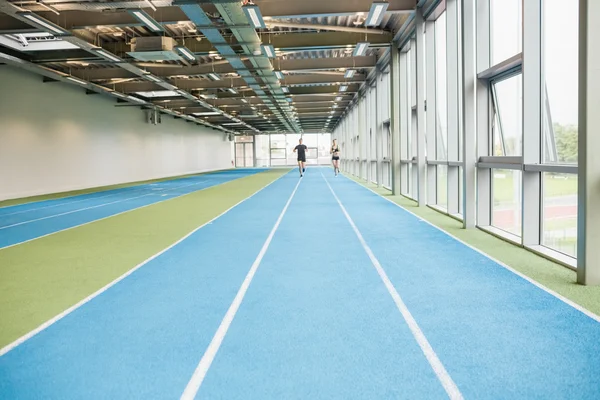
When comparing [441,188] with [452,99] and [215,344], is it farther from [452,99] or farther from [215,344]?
[215,344]

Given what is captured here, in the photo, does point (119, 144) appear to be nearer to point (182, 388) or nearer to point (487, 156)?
point (487, 156)

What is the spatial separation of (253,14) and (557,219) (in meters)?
7.97

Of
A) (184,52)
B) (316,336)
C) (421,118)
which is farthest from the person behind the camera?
(184,52)

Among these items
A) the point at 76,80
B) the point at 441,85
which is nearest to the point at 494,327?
the point at 441,85

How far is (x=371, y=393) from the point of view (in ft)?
10.5

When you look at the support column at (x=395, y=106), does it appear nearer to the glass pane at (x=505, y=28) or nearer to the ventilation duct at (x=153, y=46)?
the ventilation duct at (x=153, y=46)

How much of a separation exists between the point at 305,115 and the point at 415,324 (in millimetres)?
40781

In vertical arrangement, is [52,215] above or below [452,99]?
below

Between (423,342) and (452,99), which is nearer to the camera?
(423,342)

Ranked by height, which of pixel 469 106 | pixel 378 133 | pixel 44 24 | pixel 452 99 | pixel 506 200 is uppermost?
pixel 44 24

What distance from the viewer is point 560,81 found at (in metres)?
7.27

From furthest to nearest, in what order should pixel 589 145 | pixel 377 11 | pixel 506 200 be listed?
pixel 377 11 < pixel 506 200 < pixel 589 145

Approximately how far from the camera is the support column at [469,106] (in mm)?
9568

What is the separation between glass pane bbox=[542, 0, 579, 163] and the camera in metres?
7.07
